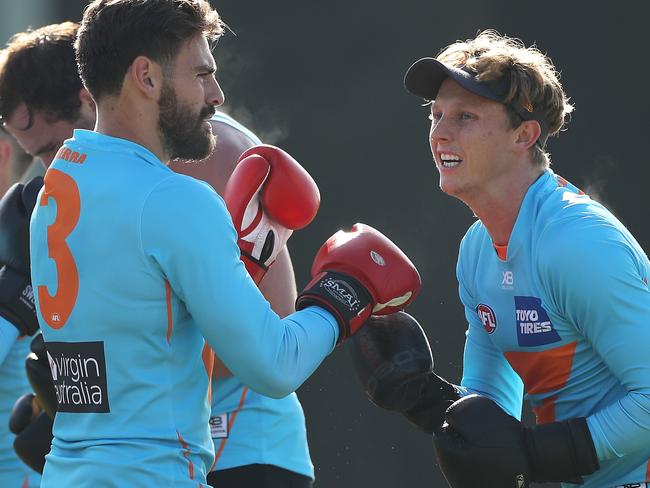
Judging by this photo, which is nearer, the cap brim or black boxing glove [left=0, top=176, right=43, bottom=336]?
the cap brim

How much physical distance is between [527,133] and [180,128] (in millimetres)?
980

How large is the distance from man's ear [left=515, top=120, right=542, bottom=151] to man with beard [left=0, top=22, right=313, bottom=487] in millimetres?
729

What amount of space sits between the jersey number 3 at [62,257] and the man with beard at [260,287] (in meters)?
0.73

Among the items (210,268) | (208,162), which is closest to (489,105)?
(208,162)

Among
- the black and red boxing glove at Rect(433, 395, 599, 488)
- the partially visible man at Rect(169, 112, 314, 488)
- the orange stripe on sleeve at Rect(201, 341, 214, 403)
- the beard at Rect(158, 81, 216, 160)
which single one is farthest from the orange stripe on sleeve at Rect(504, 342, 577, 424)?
the beard at Rect(158, 81, 216, 160)

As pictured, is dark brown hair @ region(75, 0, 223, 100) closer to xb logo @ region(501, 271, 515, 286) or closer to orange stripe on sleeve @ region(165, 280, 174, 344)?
orange stripe on sleeve @ region(165, 280, 174, 344)

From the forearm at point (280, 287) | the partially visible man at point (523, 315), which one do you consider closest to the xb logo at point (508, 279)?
the partially visible man at point (523, 315)

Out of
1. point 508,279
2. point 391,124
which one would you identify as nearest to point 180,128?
point 508,279

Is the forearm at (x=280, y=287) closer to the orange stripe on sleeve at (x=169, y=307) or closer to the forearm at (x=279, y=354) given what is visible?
the forearm at (x=279, y=354)

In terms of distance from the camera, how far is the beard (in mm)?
2248

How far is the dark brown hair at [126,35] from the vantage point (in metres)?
2.21

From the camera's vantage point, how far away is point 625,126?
12.3 ft

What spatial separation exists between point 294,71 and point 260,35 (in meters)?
0.23

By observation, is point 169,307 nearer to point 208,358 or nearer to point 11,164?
point 208,358
